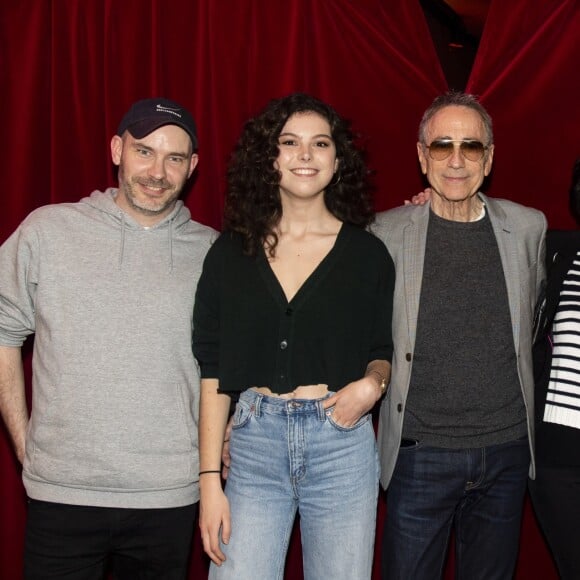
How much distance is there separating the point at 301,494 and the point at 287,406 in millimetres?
255

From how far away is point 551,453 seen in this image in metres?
2.42

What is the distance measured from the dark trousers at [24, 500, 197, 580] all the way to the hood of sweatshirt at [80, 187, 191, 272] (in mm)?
739

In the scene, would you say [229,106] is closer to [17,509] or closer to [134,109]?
[134,109]

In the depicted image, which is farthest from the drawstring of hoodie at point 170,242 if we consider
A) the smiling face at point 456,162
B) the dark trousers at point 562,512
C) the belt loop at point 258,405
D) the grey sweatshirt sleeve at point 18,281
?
the dark trousers at point 562,512

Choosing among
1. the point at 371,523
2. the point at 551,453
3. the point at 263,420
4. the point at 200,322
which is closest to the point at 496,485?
the point at 551,453

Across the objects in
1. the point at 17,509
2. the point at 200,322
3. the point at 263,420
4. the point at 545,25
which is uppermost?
the point at 545,25

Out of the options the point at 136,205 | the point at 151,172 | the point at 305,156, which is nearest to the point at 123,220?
the point at 136,205

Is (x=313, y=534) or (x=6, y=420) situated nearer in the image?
(x=313, y=534)

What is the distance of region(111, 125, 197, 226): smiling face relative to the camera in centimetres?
234

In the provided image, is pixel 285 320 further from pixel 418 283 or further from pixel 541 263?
pixel 541 263

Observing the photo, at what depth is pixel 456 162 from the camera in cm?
249

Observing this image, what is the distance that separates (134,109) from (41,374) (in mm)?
895

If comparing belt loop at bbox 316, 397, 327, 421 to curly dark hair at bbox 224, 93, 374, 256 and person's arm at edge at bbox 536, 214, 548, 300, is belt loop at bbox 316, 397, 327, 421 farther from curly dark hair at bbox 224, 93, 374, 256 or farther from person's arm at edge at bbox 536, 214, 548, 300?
person's arm at edge at bbox 536, 214, 548, 300

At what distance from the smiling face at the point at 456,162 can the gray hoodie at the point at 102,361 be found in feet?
3.01
